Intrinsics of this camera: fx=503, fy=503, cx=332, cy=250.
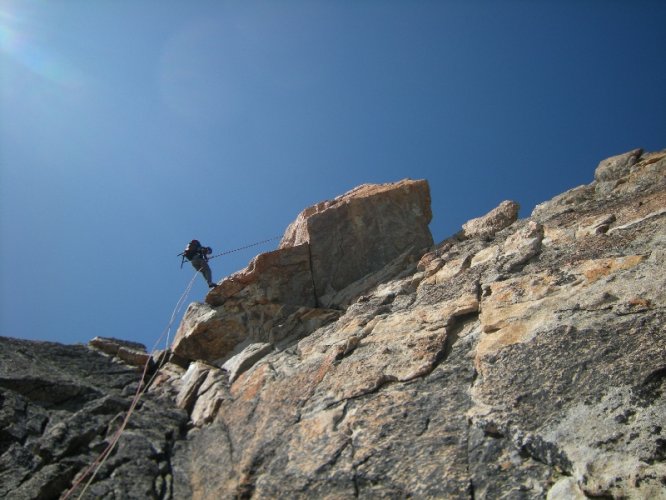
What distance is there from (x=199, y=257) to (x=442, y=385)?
12531 millimetres

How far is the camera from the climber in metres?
18.2

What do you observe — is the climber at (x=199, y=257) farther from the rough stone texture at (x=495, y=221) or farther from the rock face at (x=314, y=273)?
the rough stone texture at (x=495, y=221)

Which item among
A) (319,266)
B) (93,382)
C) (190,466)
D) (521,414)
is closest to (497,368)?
(521,414)

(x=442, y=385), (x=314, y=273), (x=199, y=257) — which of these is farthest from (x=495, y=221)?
(x=199, y=257)

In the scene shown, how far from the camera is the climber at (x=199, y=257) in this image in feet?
59.6

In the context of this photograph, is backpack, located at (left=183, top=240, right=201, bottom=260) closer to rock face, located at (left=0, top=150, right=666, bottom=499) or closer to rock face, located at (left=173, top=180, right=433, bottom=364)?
rock face, located at (left=173, top=180, right=433, bottom=364)

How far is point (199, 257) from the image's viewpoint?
18203mm

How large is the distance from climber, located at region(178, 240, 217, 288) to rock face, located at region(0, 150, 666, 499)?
3.68 m

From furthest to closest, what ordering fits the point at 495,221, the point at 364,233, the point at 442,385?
the point at 364,233 < the point at 495,221 < the point at 442,385

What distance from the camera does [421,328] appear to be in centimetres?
926

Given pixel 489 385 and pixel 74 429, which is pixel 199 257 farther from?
pixel 489 385

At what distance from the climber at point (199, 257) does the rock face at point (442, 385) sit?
12.1ft

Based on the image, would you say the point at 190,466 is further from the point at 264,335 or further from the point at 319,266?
the point at 319,266

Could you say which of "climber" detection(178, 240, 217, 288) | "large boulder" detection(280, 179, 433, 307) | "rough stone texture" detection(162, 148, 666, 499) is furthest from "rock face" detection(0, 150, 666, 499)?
"climber" detection(178, 240, 217, 288)
